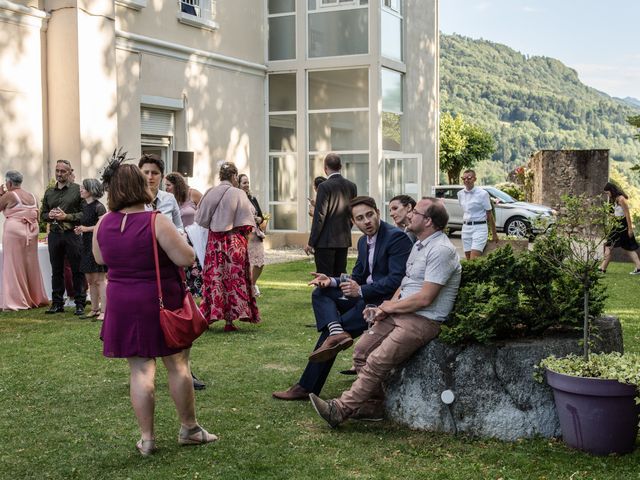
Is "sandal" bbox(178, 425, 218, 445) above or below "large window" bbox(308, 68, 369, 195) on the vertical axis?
below

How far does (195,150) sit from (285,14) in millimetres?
4992

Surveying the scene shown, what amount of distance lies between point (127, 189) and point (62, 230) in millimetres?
6440

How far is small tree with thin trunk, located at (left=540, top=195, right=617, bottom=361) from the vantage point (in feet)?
17.3

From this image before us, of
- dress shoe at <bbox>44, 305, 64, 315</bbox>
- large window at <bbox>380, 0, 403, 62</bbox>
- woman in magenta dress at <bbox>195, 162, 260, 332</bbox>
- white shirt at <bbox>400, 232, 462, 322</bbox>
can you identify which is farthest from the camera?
large window at <bbox>380, 0, 403, 62</bbox>

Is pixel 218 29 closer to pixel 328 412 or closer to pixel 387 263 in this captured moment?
pixel 387 263

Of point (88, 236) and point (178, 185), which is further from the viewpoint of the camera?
point (88, 236)

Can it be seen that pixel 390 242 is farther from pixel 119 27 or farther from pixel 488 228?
pixel 119 27

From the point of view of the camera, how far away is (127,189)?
16.6 feet

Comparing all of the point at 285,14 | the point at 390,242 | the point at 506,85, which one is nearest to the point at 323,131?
the point at 285,14

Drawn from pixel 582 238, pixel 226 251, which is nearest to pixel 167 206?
pixel 226 251

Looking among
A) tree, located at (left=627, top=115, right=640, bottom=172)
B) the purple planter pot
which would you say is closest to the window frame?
tree, located at (left=627, top=115, right=640, bottom=172)

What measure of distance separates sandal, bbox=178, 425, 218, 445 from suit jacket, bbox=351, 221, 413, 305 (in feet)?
5.28

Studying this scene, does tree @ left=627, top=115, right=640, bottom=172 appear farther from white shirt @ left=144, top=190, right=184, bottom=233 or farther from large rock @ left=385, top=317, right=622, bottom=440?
large rock @ left=385, top=317, right=622, bottom=440

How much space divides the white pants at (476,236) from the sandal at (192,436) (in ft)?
26.4
